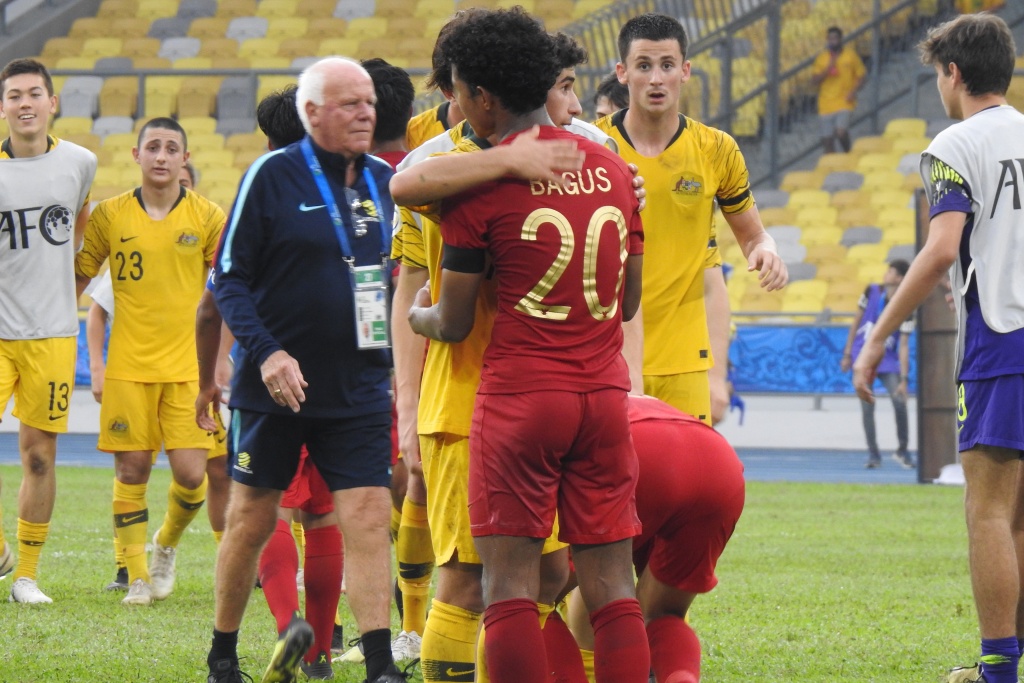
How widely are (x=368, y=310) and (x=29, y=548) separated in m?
3.27

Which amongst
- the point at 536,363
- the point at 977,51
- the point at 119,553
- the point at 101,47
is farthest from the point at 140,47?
the point at 536,363

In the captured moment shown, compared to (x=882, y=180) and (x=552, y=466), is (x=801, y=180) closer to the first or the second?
(x=882, y=180)

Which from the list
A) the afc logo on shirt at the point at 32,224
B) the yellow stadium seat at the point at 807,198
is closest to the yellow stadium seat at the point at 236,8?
the yellow stadium seat at the point at 807,198

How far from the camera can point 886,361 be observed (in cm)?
1681

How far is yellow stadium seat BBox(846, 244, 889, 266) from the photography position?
2144cm

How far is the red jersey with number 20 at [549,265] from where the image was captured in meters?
3.57

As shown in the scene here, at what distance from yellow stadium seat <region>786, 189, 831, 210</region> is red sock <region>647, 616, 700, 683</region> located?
1906cm

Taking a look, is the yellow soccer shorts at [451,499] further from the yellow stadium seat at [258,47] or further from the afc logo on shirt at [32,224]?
the yellow stadium seat at [258,47]

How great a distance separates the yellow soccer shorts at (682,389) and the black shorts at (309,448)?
127cm

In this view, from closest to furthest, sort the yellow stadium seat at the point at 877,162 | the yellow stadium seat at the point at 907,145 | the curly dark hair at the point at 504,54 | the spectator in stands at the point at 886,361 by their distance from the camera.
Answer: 1. the curly dark hair at the point at 504,54
2. the spectator in stands at the point at 886,361
3. the yellow stadium seat at the point at 907,145
4. the yellow stadium seat at the point at 877,162

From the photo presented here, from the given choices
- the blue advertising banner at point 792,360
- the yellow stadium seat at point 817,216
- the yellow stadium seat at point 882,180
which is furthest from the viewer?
the yellow stadium seat at point 882,180

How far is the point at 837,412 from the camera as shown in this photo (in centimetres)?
1836

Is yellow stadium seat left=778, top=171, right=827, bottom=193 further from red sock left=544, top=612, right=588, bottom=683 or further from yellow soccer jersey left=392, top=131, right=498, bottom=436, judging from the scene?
yellow soccer jersey left=392, top=131, right=498, bottom=436

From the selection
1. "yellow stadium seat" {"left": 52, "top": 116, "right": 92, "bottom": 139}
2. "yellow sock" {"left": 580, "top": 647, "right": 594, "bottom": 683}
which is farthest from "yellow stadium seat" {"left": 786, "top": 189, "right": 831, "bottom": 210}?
"yellow sock" {"left": 580, "top": 647, "right": 594, "bottom": 683}
